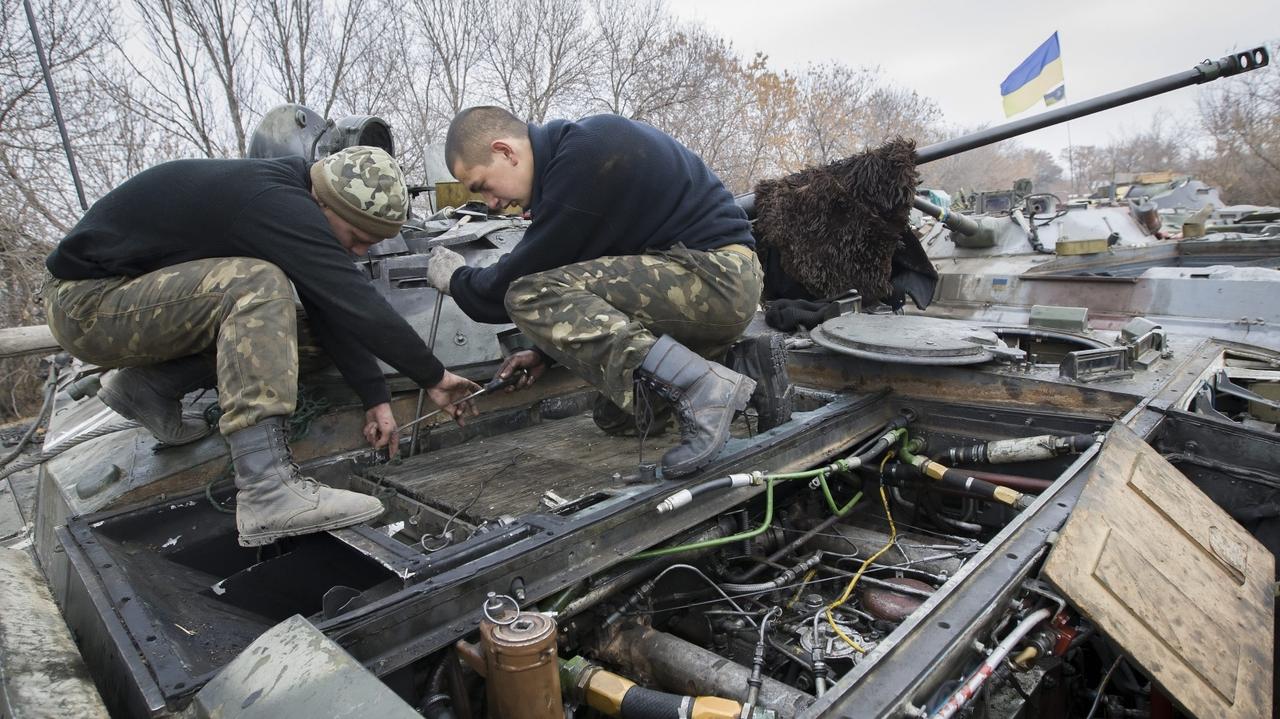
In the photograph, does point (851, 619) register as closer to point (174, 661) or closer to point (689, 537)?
point (689, 537)

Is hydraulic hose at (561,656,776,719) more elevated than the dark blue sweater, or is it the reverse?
the dark blue sweater

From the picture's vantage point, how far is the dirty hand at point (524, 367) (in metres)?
3.49

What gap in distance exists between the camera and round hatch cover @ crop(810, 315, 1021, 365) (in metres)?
3.36

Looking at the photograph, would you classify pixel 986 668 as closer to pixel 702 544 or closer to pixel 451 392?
pixel 702 544

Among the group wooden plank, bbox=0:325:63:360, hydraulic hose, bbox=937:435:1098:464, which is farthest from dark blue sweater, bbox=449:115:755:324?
wooden plank, bbox=0:325:63:360

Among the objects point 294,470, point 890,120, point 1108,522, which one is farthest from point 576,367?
point 890,120

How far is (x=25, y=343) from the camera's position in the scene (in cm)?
395

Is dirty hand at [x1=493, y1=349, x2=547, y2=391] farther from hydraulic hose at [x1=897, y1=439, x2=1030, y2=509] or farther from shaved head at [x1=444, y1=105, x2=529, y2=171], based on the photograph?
hydraulic hose at [x1=897, y1=439, x2=1030, y2=509]

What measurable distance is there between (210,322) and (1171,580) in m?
3.03

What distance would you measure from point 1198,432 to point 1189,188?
1676 cm

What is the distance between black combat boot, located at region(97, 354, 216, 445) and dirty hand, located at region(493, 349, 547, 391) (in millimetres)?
1163

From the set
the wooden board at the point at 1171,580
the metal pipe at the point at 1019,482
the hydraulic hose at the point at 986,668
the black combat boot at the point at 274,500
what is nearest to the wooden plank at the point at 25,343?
the black combat boot at the point at 274,500

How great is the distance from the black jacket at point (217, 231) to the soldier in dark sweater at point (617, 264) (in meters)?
0.54

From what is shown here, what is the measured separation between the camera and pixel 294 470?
2480 millimetres
